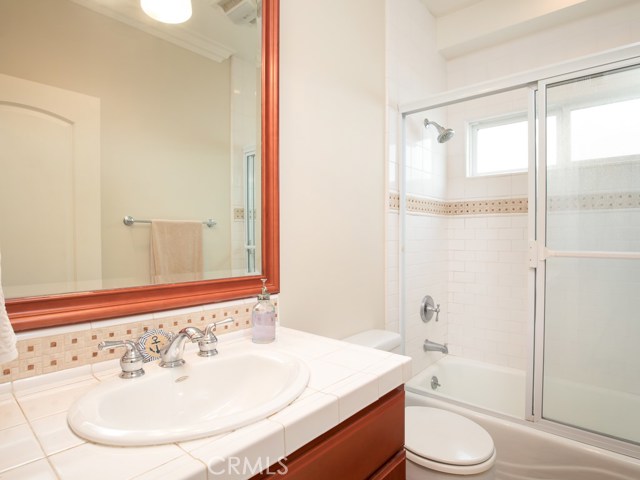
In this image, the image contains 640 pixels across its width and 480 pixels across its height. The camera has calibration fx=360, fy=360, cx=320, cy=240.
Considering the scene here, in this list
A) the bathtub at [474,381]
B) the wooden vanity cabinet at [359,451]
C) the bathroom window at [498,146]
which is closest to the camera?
the wooden vanity cabinet at [359,451]

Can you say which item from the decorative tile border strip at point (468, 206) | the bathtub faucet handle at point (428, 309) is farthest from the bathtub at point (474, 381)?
the decorative tile border strip at point (468, 206)

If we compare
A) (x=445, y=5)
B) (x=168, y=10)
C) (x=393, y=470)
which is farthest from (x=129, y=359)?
(x=445, y=5)

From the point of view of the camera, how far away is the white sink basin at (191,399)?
1.88ft

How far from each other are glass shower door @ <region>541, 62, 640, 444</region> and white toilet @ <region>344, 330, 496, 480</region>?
1.70 feet

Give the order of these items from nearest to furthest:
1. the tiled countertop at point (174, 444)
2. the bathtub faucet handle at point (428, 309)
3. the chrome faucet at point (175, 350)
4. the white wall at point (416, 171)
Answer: the tiled countertop at point (174, 444) < the chrome faucet at point (175, 350) < the white wall at point (416, 171) < the bathtub faucet handle at point (428, 309)

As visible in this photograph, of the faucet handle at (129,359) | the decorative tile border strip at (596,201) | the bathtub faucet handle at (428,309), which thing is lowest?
the bathtub faucet handle at (428,309)

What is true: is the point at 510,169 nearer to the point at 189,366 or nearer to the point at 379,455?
the point at 379,455

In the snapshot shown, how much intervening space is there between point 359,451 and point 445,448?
0.72 metres

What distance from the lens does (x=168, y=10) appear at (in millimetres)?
1066

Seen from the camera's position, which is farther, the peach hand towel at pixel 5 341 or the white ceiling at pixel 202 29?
the white ceiling at pixel 202 29

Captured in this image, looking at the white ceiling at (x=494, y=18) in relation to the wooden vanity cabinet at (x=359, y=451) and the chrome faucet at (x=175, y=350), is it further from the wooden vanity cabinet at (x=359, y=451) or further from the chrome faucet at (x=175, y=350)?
the chrome faucet at (x=175, y=350)

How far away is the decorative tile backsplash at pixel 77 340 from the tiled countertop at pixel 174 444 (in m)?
0.02

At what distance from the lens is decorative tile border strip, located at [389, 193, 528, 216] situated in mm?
2318

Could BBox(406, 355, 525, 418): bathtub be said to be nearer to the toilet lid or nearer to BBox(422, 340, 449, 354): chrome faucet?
BBox(422, 340, 449, 354): chrome faucet
